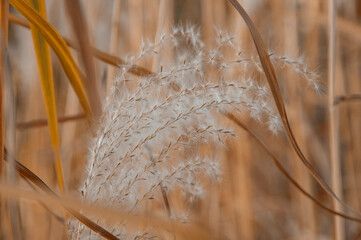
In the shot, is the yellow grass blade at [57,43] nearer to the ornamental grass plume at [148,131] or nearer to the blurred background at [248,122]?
the ornamental grass plume at [148,131]

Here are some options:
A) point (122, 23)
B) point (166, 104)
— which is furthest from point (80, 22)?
point (122, 23)

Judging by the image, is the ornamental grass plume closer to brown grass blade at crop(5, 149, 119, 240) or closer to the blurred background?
brown grass blade at crop(5, 149, 119, 240)

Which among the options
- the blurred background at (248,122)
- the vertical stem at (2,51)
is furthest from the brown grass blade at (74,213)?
the blurred background at (248,122)

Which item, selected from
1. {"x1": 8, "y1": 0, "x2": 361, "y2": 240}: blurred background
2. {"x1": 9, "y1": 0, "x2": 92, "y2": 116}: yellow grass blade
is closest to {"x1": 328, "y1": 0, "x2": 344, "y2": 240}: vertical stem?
{"x1": 8, "y1": 0, "x2": 361, "y2": 240}: blurred background

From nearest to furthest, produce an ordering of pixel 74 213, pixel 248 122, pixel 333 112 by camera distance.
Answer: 1. pixel 74 213
2. pixel 333 112
3. pixel 248 122

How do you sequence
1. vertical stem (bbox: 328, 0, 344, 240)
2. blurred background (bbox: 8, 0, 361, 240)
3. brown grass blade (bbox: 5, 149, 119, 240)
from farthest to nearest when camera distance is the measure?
blurred background (bbox: 8, 0, 361, 240) < vertical stem (bbox: 328, 0, 344, 240) < brown grass blade (bbox: 5, 149, 119, 240)

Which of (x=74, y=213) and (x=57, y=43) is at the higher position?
(x=57, y=43)

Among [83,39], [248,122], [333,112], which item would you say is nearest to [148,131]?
[83,39]

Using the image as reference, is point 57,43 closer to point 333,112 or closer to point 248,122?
point 333,112
